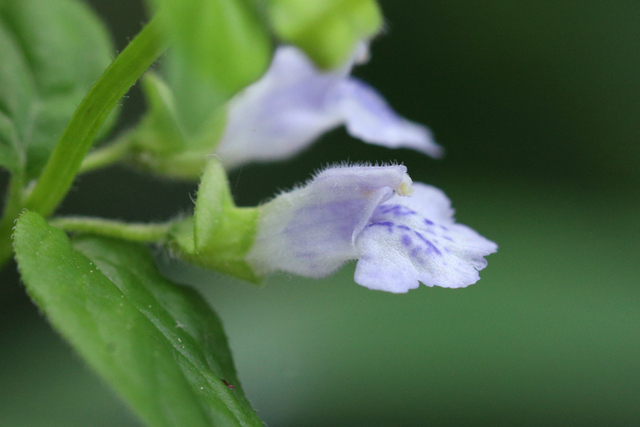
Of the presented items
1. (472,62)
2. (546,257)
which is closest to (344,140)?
(472,62)

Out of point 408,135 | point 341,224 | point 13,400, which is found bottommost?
point 13,400

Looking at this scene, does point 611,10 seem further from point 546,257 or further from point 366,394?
point 366,394

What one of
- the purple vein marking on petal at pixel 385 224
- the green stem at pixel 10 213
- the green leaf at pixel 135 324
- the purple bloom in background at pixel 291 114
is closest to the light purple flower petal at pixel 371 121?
the purple bloom in background at pixel 291 114

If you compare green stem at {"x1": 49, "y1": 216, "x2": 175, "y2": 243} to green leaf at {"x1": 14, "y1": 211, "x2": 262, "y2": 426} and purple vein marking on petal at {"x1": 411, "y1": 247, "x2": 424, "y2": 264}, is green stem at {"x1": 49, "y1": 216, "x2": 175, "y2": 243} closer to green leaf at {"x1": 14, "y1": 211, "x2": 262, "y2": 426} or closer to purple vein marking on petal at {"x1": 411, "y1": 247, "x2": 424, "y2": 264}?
green leaf at {"x1": 14, "y1": 211, "x2": 262, "y2": 426}

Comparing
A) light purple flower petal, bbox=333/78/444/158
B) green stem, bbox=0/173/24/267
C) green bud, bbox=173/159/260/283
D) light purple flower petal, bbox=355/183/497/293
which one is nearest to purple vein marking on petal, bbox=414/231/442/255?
light purple flower petal, bbox=355/183/497/293

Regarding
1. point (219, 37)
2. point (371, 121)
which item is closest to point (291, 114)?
point (371, 121)

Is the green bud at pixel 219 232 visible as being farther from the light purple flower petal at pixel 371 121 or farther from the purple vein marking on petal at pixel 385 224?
the light purple flower petal at pixel 371 121
